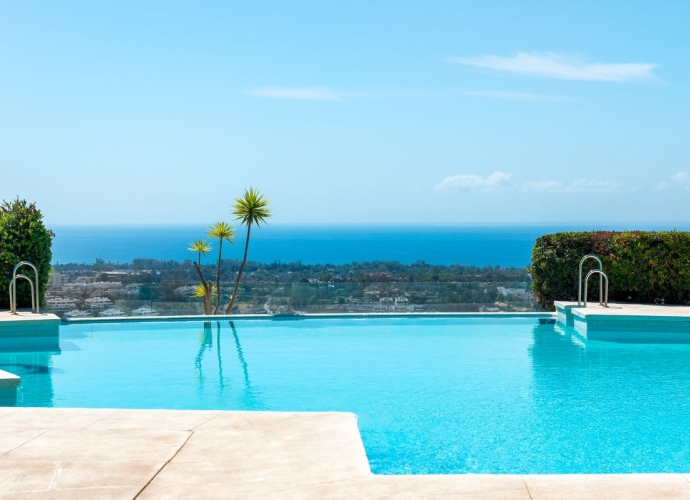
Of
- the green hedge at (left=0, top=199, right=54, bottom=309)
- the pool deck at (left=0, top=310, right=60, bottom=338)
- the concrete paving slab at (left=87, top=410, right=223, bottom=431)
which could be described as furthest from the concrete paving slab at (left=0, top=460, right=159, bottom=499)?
the green hedge at (left=0, top=199, right=54, bottom=309)

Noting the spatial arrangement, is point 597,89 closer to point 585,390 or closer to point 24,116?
point 585,390

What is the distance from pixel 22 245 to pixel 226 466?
31.2ft

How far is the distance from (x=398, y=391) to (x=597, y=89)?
22.6m

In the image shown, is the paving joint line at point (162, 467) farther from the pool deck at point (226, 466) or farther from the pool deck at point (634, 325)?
the pool deck at point (634, 325)

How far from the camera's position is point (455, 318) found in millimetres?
13703

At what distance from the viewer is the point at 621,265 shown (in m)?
13.6

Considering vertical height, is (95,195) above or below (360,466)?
above

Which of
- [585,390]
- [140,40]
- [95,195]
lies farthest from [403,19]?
[95,195]

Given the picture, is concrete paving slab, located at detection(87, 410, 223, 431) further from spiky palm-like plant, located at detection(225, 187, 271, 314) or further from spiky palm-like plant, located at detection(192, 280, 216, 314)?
spiky palm-like plant, located at detection(225, 187, 271, 314)

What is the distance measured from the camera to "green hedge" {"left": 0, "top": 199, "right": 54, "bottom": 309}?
12.6 metres

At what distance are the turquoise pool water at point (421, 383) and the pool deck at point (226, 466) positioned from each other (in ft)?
3.26

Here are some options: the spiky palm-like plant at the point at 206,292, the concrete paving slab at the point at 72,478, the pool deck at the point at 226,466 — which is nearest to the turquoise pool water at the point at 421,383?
the spiky palm-like plant at the point at 206,292

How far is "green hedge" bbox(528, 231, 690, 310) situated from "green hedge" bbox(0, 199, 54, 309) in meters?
8.57

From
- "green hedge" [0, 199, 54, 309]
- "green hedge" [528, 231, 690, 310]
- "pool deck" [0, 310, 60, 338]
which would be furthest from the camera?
"green hedge" [528, 231, 690, 310]
